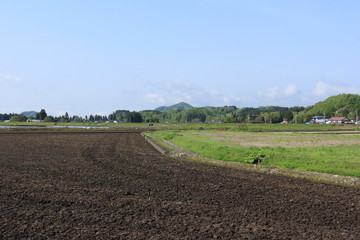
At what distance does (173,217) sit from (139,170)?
11877 mm

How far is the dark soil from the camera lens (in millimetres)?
10633

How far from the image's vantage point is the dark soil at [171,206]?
10633mm

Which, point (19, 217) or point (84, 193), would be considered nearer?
point (19, 217)

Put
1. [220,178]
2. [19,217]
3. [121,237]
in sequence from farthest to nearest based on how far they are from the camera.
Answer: [220,178], [19,217], [121,237]

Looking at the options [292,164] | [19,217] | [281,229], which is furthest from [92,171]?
[281,229]

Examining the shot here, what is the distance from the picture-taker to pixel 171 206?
45.0 feet

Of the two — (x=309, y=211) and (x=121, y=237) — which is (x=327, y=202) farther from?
(x=121, y=237)

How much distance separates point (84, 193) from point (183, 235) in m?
7.09

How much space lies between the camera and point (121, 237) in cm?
1007

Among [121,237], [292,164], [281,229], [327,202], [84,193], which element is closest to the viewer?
[121,237]

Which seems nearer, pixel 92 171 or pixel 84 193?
pixel 84 193

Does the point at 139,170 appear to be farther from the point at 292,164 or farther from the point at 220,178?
the point at 292,164

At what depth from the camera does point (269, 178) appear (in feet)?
68.3

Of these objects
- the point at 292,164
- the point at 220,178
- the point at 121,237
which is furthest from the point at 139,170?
the point at 121,237
